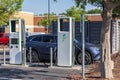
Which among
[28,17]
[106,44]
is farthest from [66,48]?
[28,17]

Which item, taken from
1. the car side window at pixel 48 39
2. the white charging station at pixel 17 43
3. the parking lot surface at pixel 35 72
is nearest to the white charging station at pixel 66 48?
the parking lot surface at pixel 35 72

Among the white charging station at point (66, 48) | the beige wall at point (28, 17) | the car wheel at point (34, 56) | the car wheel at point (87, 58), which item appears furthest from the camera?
the beige wall at point (28, 17)

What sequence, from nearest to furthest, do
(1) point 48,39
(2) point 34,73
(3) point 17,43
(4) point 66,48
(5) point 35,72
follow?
(2) point 34,73 < (5) point 35,72 < (4) point 66,48 < (3) point 17,43 < (1) point 48,39

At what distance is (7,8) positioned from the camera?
46.6m

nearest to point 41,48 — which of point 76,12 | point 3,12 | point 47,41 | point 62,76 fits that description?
point 47,41

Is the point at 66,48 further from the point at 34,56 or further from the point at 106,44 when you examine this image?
the point at 106,44

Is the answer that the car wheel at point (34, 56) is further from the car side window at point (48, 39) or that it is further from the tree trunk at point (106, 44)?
the tree trunk at point (106, 44)

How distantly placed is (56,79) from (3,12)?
34.3 meters

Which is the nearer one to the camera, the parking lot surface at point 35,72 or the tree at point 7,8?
the parking lot surface at point 35,72

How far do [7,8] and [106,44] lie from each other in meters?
35.6

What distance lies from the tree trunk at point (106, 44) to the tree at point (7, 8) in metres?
33.6

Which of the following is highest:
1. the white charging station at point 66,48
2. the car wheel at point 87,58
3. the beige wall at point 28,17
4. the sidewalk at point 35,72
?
the beige wall at point 28,17

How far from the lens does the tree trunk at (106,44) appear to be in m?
12.2

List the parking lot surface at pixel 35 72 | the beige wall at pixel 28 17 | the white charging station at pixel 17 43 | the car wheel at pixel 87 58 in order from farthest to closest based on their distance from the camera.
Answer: the beige wall at pixel 28 17 → the car wheel at pixel 87 58 → the white charging station at pixel 17 43 → the parking lot surface at pixel 35 72
